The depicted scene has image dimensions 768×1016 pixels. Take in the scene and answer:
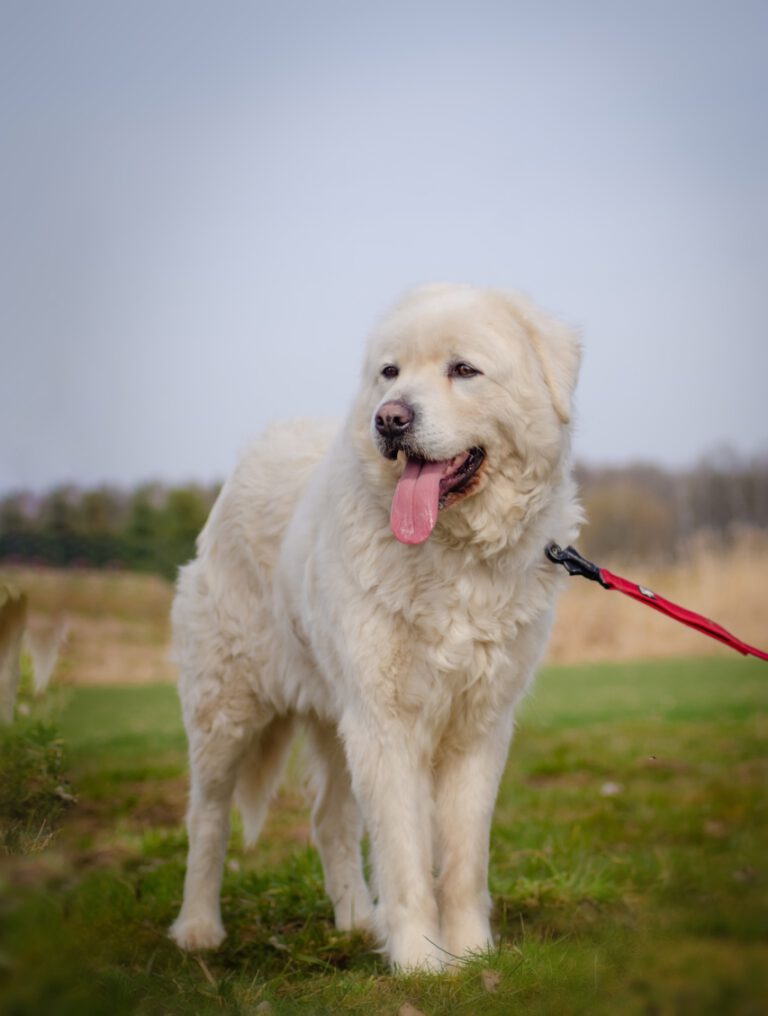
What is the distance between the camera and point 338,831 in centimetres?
428

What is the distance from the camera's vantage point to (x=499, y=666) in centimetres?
333

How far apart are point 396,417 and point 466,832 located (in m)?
1.38

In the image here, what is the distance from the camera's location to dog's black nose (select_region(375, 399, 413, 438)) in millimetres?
3113

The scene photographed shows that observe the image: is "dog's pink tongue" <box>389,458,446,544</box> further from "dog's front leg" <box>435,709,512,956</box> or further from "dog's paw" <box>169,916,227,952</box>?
"dog's paw" <box>169,916,227,952</box>

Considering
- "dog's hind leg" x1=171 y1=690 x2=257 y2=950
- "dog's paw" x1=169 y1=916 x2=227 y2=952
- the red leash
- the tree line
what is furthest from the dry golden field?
the red leash

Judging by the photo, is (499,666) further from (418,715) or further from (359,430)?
(359,430)

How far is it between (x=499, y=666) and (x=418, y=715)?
0.30m

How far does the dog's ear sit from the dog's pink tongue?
1.51 feet

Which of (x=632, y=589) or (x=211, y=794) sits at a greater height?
(x=632, y=589)

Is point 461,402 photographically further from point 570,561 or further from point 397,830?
point 397,830

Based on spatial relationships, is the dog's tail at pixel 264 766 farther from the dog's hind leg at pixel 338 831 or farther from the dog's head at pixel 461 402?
the dog's head at pixel 461 402

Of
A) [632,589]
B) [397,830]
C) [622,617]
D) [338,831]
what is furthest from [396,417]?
[622,617]

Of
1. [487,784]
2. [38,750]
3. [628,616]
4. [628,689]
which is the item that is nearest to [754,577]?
[628,616]

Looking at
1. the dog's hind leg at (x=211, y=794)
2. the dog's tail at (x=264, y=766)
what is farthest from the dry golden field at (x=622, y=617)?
the dog's hind leg at (x=211, y=794)
